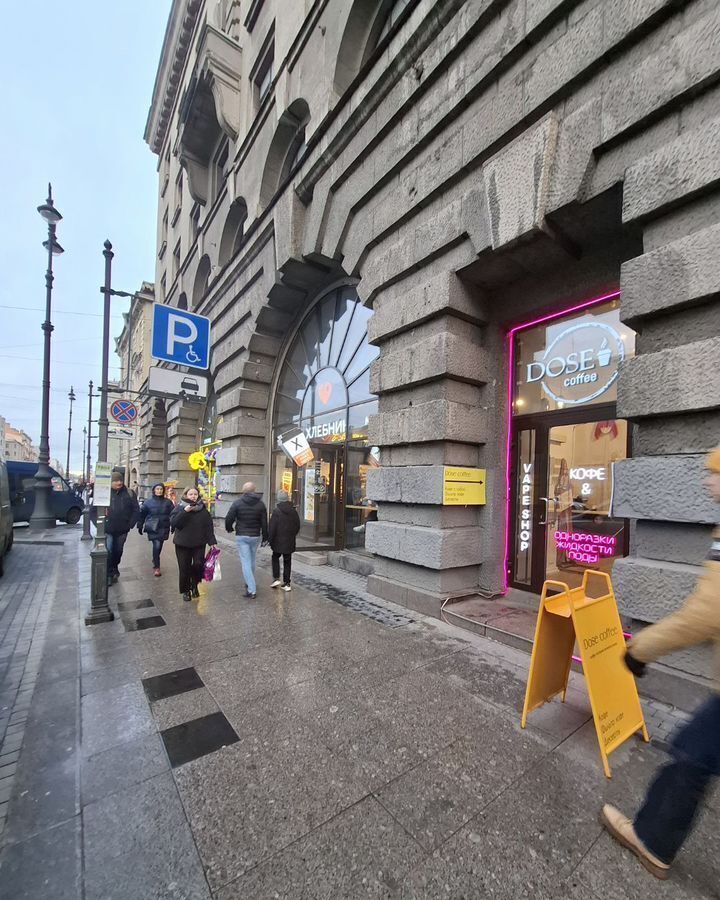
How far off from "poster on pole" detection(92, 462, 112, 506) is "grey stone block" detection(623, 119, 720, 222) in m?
7.30

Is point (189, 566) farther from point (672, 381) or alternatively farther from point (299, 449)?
point (672, 381)

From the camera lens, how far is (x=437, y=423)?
575cm

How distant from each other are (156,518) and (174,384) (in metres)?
3.85

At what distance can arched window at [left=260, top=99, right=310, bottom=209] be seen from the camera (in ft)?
31.6

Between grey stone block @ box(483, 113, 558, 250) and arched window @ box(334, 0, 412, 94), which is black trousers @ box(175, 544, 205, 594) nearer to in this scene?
grey stone block @ box(483, 113, 558, 250)

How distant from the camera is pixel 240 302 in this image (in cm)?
1253

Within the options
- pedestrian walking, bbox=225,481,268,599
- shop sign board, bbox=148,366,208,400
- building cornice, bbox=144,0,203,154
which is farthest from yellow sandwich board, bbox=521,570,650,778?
building cornice, bbox=144,0,203,154

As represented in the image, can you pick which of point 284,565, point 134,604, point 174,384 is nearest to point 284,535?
point 284,565

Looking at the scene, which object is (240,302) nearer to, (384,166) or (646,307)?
(384,166)

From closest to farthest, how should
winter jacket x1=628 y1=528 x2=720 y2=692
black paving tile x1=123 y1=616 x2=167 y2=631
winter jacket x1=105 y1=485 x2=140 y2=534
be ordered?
winter jacket x1=628 y1=528 x2=720 y2=692, black paving tile x1=123 y1=616 x2=167 y2=631, winter jacket x1=105 y1=485 x2=140 y2=534

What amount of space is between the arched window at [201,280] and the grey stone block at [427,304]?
1209 cm

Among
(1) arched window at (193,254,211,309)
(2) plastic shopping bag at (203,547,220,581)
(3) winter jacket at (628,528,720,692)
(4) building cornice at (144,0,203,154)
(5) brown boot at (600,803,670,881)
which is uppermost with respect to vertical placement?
(4) building cornice at (144,0,203,154)

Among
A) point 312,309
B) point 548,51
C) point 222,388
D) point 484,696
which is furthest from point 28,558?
point 548,51

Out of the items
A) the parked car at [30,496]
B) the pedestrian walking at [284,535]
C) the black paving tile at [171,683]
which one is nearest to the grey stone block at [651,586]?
the black paving tile at [171,683]
